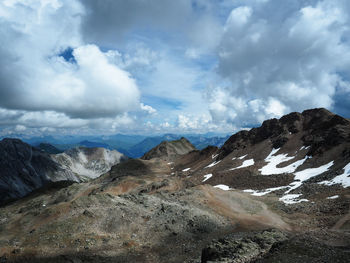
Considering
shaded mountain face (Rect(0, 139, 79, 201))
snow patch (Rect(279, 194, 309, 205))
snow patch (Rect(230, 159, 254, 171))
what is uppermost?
snow patch (Rect(230, 159, 254, 171))

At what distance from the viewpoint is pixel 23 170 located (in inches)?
5891

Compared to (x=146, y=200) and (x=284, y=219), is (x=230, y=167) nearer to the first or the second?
(x=284, y=219)

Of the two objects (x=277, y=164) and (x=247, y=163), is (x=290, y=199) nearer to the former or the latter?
(x=277, y=164)

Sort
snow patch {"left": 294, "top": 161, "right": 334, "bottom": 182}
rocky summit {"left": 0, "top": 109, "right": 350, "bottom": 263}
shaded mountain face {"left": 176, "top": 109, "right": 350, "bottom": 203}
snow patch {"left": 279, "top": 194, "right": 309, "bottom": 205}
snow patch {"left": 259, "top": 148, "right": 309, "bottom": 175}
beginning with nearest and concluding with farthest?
rocky summit {"left": 0, "top": 109, "right": 350, "bottom": 263}
snow patch {"left": 279, "top": 194, "right": 309, "bottom": 205}
shaded mountain face {"left": 176, "top": 109, "right": 350, "bottom": 203}
snow patch {"left": 294, "top": 161, "right": 334, "bottom": 182}
snow patch {"left": 259, "top": 148, "right": 309, "bottom": 175}

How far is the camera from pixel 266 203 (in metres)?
51.3

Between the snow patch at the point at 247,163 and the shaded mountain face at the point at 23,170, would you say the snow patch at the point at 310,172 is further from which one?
the shaded mountain face at the point at 23,170

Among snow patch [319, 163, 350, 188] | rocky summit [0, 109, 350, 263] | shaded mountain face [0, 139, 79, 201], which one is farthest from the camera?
shaded mountain face [0, 139, 79, 201]

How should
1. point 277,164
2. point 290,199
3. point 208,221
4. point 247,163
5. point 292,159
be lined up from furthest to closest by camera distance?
1. point 247,163
2. point 277,164
3. point 292,159
4. point 290,199
5. point 208,221

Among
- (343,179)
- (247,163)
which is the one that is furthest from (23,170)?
(343,179)

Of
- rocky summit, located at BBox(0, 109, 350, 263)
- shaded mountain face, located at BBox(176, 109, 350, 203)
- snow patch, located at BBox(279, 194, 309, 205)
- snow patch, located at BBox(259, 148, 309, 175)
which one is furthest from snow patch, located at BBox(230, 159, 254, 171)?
snow patch, located at BBox(279, 194, 309, 205)

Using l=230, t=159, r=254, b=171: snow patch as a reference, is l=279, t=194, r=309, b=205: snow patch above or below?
below

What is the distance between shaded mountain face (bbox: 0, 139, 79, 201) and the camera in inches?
5000

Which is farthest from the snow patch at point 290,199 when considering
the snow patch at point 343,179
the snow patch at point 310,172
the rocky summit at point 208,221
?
the snow patch at point 310,172

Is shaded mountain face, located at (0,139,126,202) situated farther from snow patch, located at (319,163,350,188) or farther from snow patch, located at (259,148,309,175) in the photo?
snow patch, located at (319,163,350,188)
